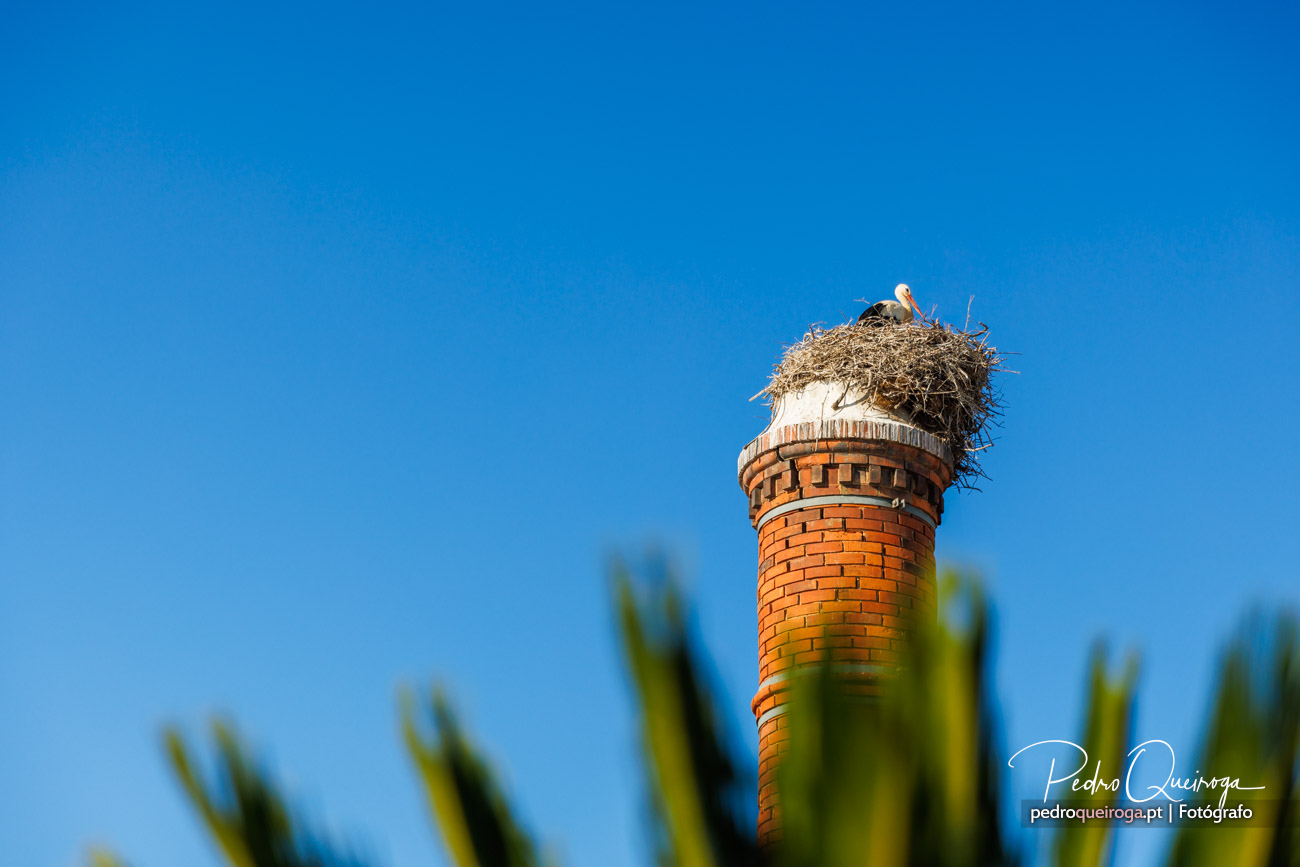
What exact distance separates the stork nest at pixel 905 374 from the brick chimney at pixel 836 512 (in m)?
0.14

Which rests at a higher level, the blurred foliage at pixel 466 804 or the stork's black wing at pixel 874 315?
the stork's black wing at pixel 874 315

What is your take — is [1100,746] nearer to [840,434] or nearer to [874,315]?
[840,434]

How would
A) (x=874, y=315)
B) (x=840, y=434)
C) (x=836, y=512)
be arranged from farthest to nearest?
(x=874, y=315) → (x=840, y=434) → (x=836, y=512)

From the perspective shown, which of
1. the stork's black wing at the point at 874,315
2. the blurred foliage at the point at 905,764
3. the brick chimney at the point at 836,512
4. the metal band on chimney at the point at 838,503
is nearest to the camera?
the blurred foliage at the point at 905,764

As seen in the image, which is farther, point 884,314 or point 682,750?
point 884,314

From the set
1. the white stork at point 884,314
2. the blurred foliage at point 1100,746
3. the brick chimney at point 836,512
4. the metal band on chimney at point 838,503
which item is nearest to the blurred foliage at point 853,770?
the blurred foliage at point 1100,746

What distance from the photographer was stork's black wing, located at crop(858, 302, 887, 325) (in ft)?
31.9

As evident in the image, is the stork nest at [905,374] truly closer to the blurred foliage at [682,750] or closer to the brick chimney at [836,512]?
the brick chimney at [836,512]

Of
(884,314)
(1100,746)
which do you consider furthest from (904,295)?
(1100,746)

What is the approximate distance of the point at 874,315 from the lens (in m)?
9.80

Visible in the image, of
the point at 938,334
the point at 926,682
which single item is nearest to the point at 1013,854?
the point at 926,682

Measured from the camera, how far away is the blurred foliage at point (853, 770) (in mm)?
1688

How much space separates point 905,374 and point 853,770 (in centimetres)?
724

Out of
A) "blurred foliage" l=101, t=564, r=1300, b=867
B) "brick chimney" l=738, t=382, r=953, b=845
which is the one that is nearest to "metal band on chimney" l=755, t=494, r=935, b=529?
"brick chimney" l=738, t=382, r=953, b=845
